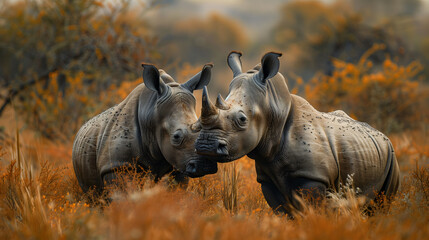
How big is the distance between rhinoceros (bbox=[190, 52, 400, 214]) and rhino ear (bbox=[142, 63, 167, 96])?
74cm

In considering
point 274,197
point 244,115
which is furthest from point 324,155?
point 244,115

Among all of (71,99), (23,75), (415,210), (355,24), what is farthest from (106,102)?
(355,24)

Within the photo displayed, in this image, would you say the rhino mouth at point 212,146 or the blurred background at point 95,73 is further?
the blurred background at point 95,73

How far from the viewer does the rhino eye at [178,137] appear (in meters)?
4.45

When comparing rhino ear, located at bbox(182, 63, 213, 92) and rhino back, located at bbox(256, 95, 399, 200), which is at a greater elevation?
rhino ear, located at bbox(182, 63, 213, 92)

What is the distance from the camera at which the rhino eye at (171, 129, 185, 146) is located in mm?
4453

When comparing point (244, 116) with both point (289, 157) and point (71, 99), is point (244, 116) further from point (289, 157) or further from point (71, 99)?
point (71, 99)

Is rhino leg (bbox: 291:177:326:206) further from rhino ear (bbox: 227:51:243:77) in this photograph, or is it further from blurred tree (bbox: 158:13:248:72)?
blurred tree (bbox: 158:13:248:72)

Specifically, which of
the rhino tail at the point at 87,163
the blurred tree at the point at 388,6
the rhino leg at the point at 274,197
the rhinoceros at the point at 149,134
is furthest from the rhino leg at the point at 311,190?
the blurred tree at the point at 388,6

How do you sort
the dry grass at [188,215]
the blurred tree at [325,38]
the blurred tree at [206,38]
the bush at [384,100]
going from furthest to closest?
the blurred tree at [206,38], the blurred tree at [325,38], the bush at [384,100], the dry grass at [188,215]

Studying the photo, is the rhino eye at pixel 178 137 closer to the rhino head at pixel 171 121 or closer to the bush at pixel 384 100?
the rhino head at pixel 171 121

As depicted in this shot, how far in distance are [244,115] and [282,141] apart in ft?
1.75

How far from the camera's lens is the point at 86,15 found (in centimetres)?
1168

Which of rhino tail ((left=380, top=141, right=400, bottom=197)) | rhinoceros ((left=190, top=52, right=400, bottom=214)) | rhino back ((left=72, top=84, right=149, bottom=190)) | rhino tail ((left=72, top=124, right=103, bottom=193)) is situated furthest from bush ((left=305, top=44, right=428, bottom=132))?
rhino tail ((left=72, top=124, right=103, bottom=193))
